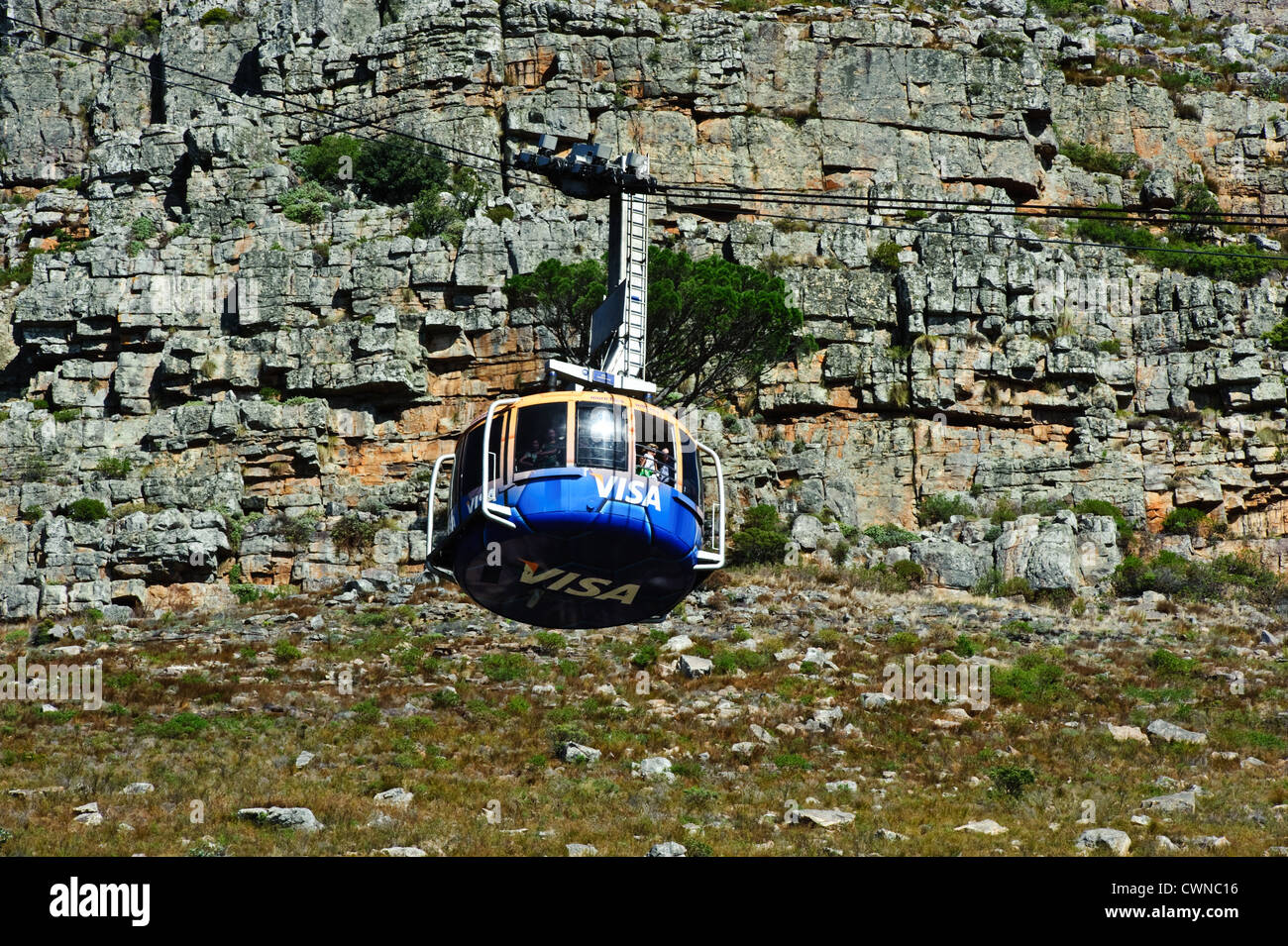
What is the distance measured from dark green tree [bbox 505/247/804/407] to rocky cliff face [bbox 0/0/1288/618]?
1.64 m

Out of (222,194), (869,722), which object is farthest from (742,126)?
(869,722)

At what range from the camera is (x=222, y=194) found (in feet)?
196

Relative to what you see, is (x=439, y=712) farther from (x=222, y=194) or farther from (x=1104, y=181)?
(x=1104, y=181)

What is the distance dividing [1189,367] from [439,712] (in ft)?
109

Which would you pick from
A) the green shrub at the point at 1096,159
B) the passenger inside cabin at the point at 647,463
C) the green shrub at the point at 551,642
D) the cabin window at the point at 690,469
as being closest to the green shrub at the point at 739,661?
the green shrub at the point at 551,642

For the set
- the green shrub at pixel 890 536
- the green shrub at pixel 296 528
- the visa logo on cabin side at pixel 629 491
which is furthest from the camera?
the green shrub at pixel 890 536

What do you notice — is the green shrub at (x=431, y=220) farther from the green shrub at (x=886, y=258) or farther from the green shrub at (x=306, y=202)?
the green shrub at (x=886, y=258)

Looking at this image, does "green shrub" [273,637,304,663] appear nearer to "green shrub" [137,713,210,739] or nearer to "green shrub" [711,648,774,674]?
"green shrub" [137,713,210,739]

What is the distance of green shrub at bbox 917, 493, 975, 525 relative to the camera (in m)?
50.8

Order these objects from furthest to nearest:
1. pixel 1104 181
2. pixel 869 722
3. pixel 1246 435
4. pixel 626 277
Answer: pixel 1104 181 < pixel 1246 435 < pixel 869 722 < pixel 626 277

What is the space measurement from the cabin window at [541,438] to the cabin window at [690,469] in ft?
6.08

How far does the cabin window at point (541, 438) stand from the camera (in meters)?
22.3

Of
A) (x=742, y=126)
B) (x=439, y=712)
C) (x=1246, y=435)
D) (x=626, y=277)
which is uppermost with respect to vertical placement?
(x=742, y=126)

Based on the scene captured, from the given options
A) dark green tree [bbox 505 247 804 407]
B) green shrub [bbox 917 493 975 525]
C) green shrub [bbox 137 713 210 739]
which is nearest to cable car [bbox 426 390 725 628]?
green shrub [bbox 137 713 210 739]
